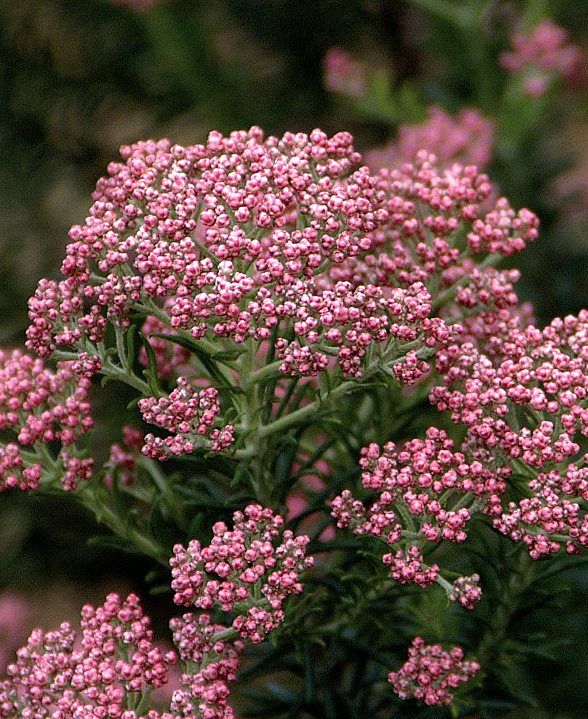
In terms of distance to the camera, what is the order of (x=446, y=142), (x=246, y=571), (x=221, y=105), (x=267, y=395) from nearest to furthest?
1. (x=246, y=571)
2. (x=267, y=395)
3. (x=446, y=142)
4. (x=221, y=105)

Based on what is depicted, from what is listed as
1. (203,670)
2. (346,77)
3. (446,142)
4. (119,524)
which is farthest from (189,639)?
(346,77)

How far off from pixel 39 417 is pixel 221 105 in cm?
195

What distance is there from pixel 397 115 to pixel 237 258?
166cm

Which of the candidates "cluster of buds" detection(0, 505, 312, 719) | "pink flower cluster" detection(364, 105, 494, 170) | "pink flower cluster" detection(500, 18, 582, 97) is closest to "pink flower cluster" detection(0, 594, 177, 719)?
"cluster of buds" detection(0, 505, 312, 719)

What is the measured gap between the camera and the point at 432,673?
97 centimetres

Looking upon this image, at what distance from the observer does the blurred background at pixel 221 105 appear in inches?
87.1

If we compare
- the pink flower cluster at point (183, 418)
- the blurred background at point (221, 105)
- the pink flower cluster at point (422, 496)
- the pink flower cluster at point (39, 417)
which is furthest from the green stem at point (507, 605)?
the blurred background at point (221, 105)

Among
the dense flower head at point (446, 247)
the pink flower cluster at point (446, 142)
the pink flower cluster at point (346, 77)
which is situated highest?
the pink flower cluster at point (346, 77)

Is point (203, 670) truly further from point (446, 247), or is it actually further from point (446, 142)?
point (446, 142)

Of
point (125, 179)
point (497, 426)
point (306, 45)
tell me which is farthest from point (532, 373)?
point (306, 45)

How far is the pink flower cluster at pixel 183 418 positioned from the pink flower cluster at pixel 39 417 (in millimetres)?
158

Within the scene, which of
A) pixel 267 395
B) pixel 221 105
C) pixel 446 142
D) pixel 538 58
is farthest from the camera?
pixel 221 105

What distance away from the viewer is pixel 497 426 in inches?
35.5

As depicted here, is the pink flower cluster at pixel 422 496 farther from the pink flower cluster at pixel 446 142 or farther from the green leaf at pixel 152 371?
the pink flower cluster at pixel 446 142
